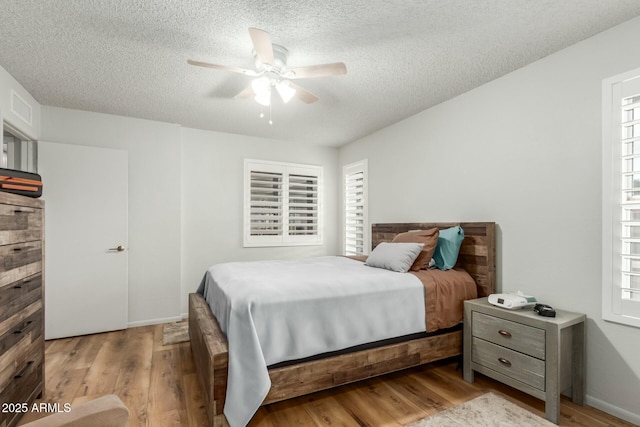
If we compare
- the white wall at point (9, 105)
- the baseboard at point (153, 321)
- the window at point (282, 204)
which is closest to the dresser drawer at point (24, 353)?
the baseboard at point (153, 321)

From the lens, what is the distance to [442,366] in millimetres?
2732

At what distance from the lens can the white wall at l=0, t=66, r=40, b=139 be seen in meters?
2.62

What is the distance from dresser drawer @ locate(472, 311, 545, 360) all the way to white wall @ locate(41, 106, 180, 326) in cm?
350

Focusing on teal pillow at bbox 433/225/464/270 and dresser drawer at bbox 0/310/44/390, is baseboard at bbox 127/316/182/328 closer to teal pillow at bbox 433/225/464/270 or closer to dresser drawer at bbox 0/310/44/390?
dresser drawer at bbox 0/310/44/390

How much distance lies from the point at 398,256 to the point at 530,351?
1151mm

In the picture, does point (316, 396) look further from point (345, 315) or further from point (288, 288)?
point (288, 288)

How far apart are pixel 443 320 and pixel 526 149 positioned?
5.18 ft

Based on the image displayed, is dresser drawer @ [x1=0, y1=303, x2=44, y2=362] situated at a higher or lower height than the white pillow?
lower

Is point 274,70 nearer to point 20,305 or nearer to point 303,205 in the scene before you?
point 20,305

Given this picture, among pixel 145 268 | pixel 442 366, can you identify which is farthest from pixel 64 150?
pixel 442 366

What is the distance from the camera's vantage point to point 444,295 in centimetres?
255

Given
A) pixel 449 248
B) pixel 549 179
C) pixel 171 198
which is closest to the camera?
pixel 549 179

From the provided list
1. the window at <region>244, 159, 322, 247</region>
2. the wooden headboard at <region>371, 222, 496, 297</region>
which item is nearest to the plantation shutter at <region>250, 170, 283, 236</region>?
the window at <region>244, 159, 322, 247</region>

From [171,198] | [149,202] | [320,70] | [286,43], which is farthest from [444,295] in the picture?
[149,202]
